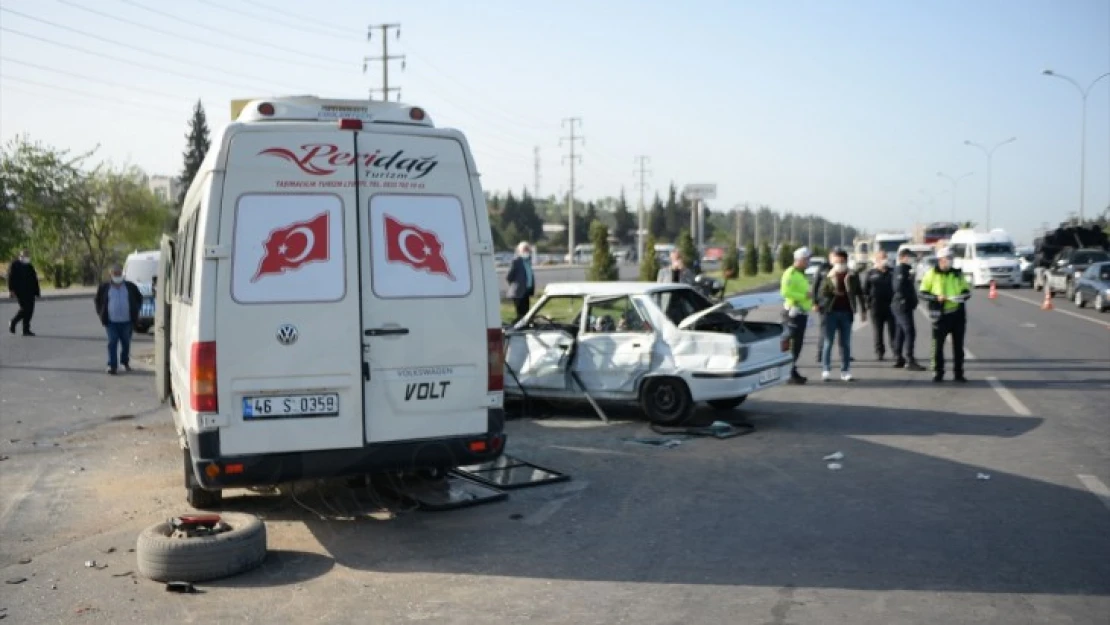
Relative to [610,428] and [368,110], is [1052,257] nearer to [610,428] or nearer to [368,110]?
[610,428]

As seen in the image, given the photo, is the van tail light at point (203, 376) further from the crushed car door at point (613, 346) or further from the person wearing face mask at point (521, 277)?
the person wearing face mask at point (521, 277)

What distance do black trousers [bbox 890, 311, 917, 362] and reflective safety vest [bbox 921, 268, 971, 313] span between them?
1076 millimetres

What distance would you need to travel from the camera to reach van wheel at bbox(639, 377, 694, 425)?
450 inches

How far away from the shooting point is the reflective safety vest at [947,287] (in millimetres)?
15000

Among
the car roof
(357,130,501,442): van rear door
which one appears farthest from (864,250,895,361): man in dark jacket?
(357,130,501,442): van rear door

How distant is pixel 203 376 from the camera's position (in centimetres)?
669

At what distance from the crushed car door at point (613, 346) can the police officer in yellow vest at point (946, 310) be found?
540cm

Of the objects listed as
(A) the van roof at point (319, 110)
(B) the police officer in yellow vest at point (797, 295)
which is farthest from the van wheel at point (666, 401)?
(A) the van roof at point (319, 110)

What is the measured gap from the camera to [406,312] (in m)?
7.17

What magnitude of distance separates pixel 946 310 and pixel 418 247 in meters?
10.2

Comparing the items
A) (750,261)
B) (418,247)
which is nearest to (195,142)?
(750,261)

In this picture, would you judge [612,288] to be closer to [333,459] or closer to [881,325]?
[333,459]

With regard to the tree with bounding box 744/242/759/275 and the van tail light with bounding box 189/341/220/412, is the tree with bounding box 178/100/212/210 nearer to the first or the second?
the tree with bounding box 744/242/759/275

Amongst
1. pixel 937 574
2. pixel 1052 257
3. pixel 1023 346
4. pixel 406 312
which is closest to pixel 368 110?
pixel 406 312
